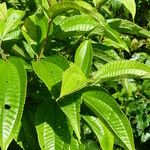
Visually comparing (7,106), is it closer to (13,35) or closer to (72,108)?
(72,108)

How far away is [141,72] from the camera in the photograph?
1.47 metres

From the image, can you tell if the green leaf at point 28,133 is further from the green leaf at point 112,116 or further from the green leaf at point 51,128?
the green leaf at point 112,116

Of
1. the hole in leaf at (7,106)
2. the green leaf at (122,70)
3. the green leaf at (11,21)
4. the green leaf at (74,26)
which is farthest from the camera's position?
the green leaf at (74,26)

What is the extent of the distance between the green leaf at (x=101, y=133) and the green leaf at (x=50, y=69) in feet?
0.86

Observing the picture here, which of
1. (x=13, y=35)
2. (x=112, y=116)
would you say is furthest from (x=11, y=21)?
(x=112, y=116)

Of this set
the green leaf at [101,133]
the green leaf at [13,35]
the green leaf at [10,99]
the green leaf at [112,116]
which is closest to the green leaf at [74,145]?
the green leaf at [101,133]

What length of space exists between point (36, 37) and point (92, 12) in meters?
0.41

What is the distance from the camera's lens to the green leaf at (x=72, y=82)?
1.25 meters

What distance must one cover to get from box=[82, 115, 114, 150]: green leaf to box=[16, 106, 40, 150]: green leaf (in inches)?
7.8

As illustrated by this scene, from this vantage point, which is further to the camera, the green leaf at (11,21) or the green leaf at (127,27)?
the green leaf at (127,27)

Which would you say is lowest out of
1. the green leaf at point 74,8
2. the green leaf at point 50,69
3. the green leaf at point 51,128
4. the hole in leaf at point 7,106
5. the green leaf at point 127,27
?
the green leaf at point 51,128

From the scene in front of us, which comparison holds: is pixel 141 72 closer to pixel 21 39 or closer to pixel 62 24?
pixel 62 24

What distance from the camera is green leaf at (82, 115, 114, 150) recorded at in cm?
161

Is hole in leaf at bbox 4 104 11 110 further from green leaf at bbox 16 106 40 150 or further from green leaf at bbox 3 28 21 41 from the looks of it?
green leaf at bbox 3 28 21 41
